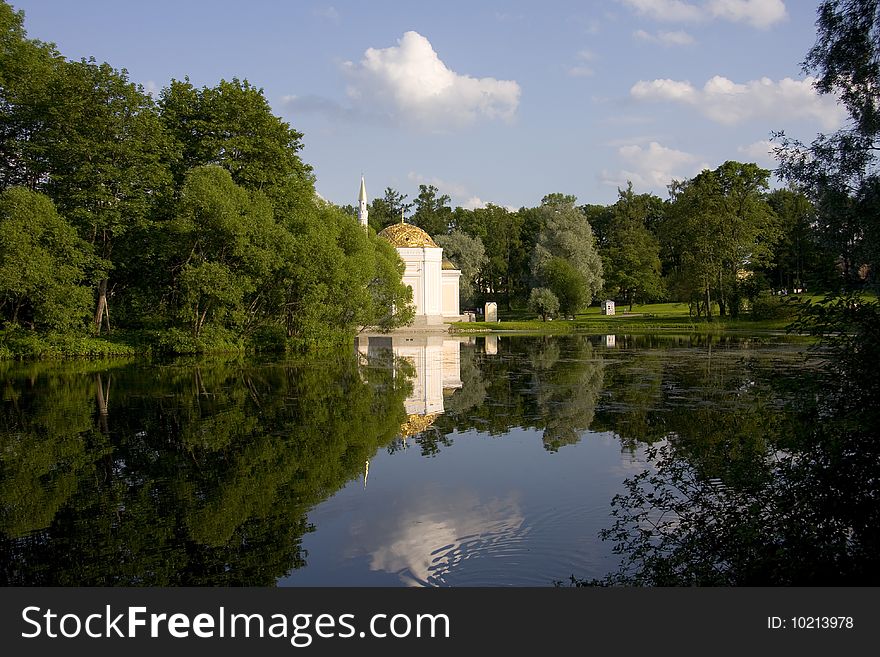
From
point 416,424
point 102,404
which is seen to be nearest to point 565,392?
point 416,424

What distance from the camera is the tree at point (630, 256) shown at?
7488 cm

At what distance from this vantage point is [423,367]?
28328 millimetres

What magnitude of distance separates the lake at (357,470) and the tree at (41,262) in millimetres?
8376

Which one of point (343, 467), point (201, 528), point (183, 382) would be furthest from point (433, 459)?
point (183, 382)

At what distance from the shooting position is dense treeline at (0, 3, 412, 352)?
105 feet

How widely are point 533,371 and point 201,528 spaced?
18.9 metres

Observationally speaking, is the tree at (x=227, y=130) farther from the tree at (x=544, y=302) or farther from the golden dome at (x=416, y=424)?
the tree at (x=544, y=302)

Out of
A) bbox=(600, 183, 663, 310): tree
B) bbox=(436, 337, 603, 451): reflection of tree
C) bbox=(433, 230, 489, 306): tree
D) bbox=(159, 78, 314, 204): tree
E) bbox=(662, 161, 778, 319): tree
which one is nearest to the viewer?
bbox=(436, 337, 603, 451): reflection of tree

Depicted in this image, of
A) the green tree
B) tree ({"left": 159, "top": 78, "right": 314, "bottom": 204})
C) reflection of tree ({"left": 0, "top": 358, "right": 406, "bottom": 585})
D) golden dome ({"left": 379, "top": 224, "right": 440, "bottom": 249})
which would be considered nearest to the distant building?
golden dome ({"left": 379, "top": 224, "right": 440, "bottom": 249})

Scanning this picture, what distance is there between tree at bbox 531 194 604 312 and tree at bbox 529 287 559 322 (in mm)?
2976
